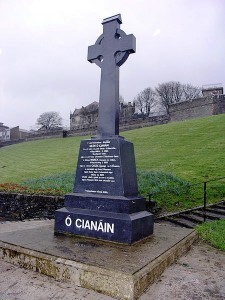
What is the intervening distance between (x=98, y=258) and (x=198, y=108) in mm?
38894

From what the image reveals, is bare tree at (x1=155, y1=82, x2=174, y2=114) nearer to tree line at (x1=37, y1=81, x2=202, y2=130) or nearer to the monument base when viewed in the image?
tree line at (x1=37, y1=81, x2=202, y2=130)

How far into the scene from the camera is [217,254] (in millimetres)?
4984

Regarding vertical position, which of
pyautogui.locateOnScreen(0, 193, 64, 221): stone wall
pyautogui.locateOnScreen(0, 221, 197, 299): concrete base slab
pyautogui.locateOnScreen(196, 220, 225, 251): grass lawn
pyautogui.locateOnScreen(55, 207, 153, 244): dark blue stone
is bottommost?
pyautogui.locateOnScreen(0, 193, 64, 221): stone wall

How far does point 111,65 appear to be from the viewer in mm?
5855

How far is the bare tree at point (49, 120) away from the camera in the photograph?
Answer: 7925 cm

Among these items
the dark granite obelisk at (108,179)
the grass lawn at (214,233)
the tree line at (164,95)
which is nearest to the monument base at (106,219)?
the dark granite obelisk at (108,179)

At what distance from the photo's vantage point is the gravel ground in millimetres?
3402

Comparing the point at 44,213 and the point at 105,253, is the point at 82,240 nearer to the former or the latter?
the point at 105,253

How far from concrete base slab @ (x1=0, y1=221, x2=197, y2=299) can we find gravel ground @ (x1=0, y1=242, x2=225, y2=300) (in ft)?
0.35

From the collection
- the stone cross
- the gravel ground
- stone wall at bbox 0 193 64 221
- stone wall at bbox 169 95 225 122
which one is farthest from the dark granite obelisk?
stone wall at bbox 169 95 225 122

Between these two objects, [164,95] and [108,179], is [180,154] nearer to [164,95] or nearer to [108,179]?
[108,179]

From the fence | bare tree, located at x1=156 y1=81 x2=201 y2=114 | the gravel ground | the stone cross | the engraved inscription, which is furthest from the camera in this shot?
bare tree, located at x1=156 y1=81 x2=201 y2=114

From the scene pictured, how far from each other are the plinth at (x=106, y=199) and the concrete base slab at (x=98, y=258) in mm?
206

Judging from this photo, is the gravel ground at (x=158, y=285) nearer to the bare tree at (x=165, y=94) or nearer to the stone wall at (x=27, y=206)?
the stone wall at (x=27, y=206)
